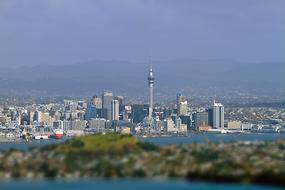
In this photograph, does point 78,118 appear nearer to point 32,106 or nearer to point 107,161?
point 32,106

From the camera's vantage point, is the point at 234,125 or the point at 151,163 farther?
the point at 234,125

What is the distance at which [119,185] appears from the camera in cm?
2489

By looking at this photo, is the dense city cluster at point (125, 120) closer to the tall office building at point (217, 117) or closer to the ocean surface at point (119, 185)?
the tall office building at point (217, 117)

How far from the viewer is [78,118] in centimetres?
9669

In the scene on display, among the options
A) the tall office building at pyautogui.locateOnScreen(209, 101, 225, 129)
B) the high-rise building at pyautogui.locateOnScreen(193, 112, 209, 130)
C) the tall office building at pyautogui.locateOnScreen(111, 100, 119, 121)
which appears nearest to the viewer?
the high-rise building at pyautogui.locateOnScreen(193, 112, 209, 130)

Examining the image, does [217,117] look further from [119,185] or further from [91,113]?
[119,185]

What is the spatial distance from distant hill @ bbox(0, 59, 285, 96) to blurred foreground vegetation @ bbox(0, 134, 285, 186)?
4143 inches

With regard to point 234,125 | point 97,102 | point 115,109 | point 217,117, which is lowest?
point 234,125

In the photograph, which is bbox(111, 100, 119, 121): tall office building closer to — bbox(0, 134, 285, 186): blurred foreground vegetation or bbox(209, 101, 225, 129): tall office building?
bbox(209, 101, 225, 129): tall office building

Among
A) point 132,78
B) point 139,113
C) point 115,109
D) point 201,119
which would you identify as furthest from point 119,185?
point 132,78

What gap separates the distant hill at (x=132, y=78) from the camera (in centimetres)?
14325

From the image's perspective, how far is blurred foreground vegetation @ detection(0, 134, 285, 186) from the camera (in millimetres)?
26562

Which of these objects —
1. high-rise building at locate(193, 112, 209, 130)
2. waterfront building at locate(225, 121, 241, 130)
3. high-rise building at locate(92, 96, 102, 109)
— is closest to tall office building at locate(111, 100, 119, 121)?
high-rise building at locate(92, 96, 102, 109)

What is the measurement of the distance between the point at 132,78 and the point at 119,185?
435 feet
